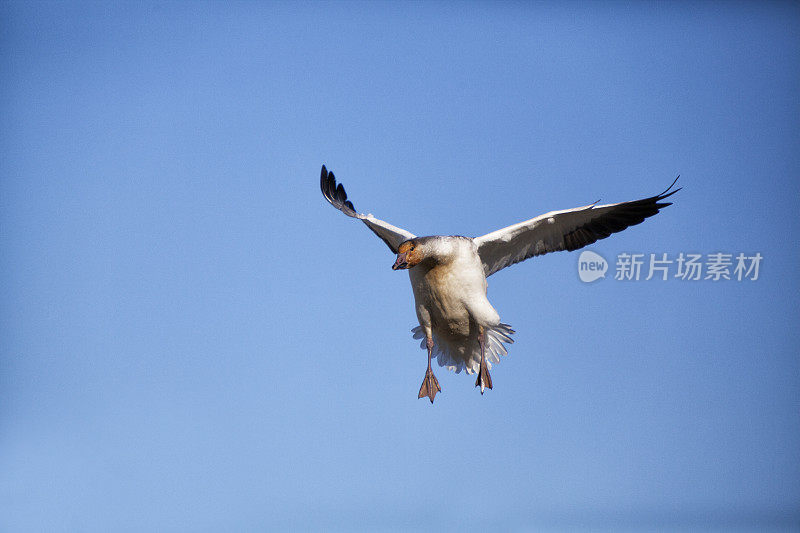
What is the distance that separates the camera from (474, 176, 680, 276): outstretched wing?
12.4 feet

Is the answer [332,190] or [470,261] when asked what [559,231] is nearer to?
[470,261]

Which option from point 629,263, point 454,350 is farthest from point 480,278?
point 629,263

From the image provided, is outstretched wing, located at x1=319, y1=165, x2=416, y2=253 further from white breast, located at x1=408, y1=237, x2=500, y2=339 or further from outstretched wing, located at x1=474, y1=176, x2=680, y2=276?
outstretched wing, located at x1=474, y1=176, x2=680, y2=276

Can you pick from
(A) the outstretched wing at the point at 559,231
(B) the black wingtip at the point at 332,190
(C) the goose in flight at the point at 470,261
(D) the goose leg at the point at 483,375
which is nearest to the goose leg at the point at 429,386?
(C) the goose in flight at the point at 470,261

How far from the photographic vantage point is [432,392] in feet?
12.4

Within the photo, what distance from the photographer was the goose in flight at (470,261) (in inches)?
144

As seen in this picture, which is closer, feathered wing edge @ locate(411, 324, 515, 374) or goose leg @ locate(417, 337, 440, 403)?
goose leg @ locate(417, 337, 440, 403)

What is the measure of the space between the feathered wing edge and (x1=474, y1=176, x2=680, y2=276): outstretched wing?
0.93 feet

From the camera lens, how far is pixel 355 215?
3939 mm

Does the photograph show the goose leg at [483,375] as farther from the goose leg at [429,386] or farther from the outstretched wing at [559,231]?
the outstretched wing at [559,231]

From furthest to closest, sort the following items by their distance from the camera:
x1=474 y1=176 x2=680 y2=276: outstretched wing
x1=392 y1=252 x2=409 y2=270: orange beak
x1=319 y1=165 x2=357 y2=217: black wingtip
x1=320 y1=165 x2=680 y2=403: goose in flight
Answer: x1=319 y1=165 x2=357 y2=217: black wingtip < x1=474 y1=176 x2=680 y2=276: outstretched wing < x1=320 y1=165 x2=680 y2=403: goose in flight < x1=392 y1=252 x2=409 y2=270: orange beak

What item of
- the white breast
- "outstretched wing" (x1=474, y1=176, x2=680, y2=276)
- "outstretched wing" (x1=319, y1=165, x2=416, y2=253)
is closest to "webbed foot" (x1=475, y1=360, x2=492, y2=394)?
the white breast

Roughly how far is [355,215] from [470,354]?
80 centimetres

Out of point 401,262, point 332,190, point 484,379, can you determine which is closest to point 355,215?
point 332,190
